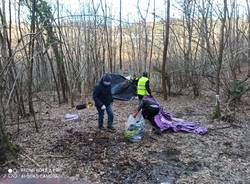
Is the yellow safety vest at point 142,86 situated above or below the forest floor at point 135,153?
above

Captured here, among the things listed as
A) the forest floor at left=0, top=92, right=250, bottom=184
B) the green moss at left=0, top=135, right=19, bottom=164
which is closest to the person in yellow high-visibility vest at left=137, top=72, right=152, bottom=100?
the forest floor at left=0, top=92, right=250, bottom=184

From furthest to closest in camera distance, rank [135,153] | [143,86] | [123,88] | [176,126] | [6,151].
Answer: [123,88] < [143,86] < [176,126] < [135,153] < [6,151]

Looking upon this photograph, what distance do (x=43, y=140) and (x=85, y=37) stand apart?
36.7 feet

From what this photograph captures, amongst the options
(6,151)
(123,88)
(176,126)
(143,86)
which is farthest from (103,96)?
(123,88)

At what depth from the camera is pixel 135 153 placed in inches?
316

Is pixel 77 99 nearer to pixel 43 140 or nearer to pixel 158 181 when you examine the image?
pixel 43 140

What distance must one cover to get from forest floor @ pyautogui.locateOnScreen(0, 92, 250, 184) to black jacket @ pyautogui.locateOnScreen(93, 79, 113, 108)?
0.82 metres

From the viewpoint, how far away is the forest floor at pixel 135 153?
694cm

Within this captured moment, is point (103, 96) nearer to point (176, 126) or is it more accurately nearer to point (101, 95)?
point (101, 95)

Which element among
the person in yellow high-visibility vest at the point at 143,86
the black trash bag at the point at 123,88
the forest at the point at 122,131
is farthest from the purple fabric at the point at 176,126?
the black trash bag at the point at 123,88

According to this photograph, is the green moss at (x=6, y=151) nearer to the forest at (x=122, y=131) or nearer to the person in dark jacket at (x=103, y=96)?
the forest at (x=122, y=131)

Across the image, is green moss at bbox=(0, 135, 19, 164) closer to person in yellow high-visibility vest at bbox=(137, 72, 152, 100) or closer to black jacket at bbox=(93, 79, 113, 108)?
black jacket at bbox=(93, 79, 113, 108)

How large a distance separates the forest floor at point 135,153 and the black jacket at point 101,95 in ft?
2.70

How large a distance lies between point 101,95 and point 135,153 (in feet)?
7.56
